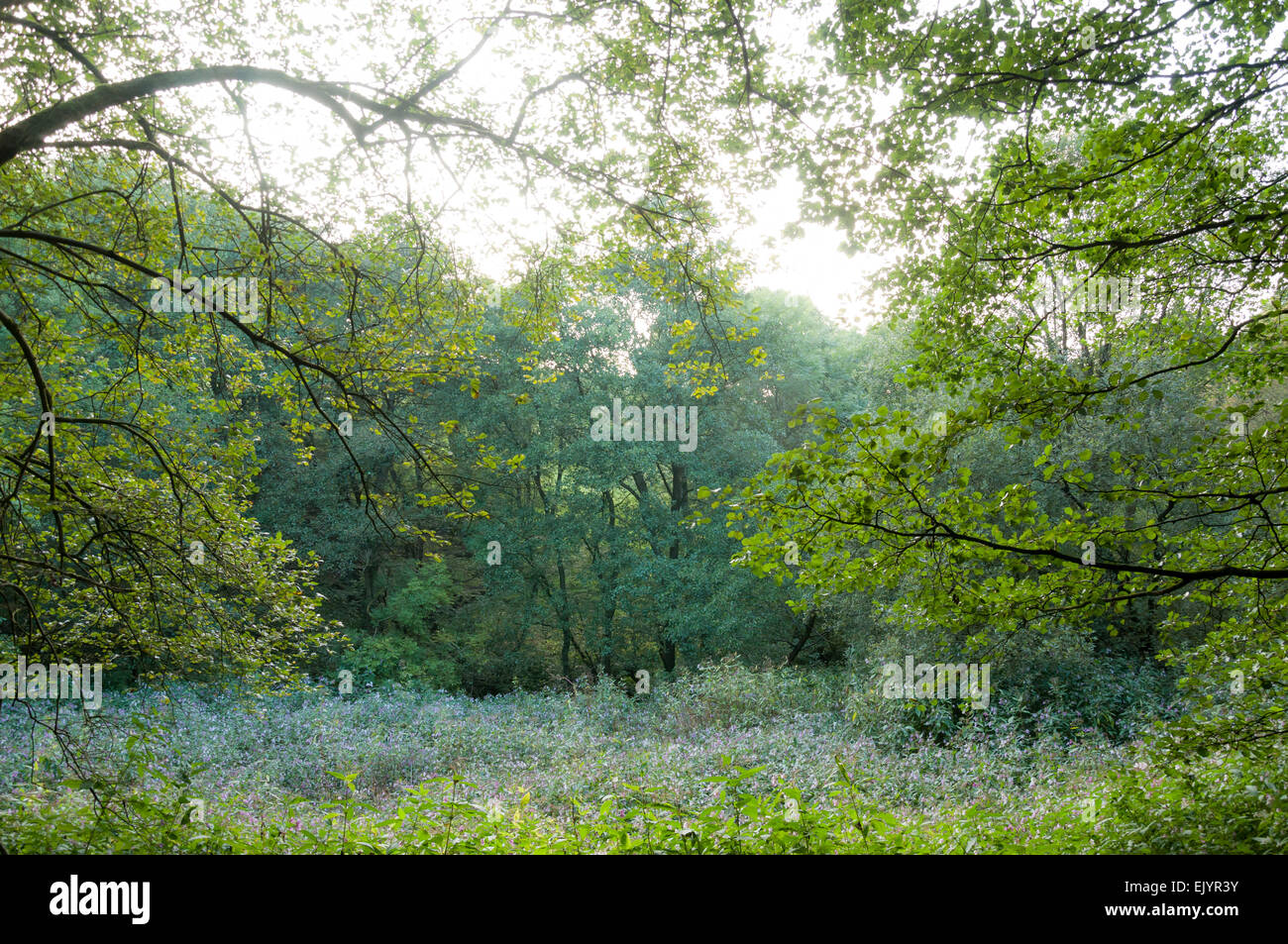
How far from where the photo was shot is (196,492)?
540 centimetres

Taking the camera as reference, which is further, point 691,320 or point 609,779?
point 609,779

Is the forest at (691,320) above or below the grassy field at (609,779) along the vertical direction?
above

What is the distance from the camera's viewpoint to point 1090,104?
4.63 m

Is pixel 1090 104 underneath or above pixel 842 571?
above

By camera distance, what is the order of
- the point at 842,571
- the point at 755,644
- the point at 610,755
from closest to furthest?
1. the point at 842,571
2. the point at 610,755
3. the point at 755,644

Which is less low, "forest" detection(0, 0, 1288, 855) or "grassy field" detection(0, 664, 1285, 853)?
"forest" detection(0, 0, 1288, 855)

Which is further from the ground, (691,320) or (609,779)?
(691,320)
